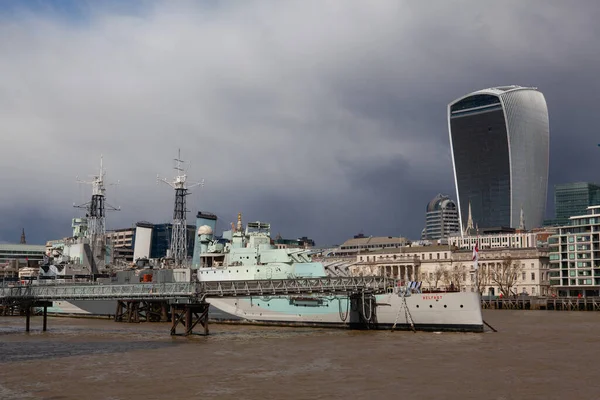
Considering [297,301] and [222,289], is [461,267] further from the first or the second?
[222,289]

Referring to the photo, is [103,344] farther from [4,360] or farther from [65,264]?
[65,264]

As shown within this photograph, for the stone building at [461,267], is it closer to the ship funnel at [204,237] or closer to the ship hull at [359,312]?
the ship funnel at [204,237]

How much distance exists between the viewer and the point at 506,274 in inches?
5157

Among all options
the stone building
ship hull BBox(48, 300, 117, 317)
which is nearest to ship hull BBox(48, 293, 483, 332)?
ship hull BBox(48, 300, 117, 317)

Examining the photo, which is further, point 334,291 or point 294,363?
point 334,291

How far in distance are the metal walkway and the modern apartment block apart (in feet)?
232

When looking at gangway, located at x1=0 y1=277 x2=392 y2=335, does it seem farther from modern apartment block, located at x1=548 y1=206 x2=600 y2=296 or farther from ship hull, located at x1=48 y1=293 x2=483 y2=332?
modern apartment block, located at x1=548 y1=206 x2=600 y2=296

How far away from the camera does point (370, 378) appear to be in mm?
31219

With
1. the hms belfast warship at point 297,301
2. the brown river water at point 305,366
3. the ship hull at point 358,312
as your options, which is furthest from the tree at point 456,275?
the brown river water at point 305,366

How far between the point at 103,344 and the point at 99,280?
3852 centimetres

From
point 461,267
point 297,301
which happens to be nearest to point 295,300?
point 297,301

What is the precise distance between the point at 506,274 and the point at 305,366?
103 metres

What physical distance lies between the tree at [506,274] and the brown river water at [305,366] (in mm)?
78453

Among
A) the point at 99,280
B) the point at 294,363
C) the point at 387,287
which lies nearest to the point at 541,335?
the point at 387,287
